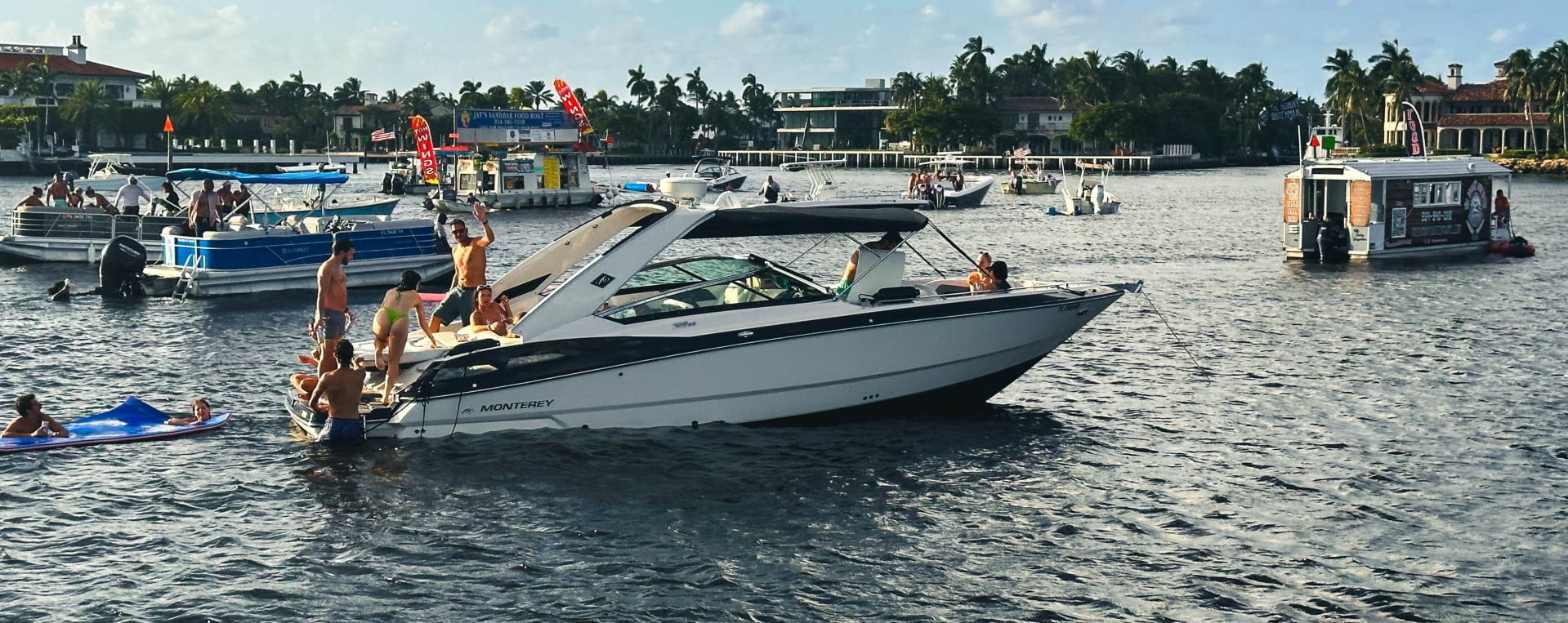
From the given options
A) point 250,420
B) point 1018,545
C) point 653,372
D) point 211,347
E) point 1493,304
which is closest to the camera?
point 1018,545

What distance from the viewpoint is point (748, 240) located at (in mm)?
49750

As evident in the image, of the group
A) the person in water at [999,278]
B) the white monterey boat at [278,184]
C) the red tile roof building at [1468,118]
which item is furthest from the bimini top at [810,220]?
the red tile roof building at [1468,118]

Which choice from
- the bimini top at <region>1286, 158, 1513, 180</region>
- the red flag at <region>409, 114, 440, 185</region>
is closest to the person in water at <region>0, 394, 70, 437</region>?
the bimini top at <region>1286, 158, 1513, 180</region>

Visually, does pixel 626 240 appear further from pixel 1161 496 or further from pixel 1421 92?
pixel 1421 92

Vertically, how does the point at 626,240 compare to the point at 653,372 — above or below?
above

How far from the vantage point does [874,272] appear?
1720cm

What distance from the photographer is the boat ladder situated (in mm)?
31484

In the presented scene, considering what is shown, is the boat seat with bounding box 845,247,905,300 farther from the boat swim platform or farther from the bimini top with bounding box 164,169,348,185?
the boat swim platform

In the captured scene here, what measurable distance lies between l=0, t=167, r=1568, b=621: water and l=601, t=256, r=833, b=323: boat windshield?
146 cm

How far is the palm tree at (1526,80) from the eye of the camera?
139 meters

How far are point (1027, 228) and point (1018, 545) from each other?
161ft

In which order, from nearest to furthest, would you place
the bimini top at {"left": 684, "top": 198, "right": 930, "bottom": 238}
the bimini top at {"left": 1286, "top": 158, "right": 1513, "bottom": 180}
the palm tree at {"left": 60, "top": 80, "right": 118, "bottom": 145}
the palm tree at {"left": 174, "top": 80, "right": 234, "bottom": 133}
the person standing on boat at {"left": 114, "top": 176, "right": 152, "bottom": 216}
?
1. the bimini top at {"left": 684, "top": 198, "right": 930, "bottom": 238}
2. the person standing on boat at {"left": 114, "top": 176, "right": 152, "bottom": 216}
3. the bimini top at {"left": 1286, "top": 158, "right": 1513, "bottom": 180}
4. the palm tree at {"left": 60, "top": 80, "right": 118, "bottom": 145}
5. the palm tree at {"left": 174, "top": 80, "right": 234, "bottom": 133}

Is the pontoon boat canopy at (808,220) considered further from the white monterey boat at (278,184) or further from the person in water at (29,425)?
the white monterey boat at (278,184)

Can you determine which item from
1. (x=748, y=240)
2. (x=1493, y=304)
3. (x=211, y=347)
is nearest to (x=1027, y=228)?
(x=748, y=240)
